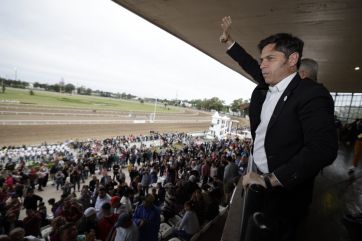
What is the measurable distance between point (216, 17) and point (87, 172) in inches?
458

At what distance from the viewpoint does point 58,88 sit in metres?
123

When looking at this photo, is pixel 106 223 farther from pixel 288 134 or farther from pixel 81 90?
pixel 81 90

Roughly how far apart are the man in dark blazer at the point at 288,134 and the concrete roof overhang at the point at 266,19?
370 centimetres

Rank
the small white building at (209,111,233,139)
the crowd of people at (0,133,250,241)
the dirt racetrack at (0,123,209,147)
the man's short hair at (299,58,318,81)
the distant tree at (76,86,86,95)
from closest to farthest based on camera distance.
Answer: the man's short hair at (299,58,318,81)
the crowd of people at (0,133,250,241)
the dirt racetrack at (0,123,209,147)
the small white building at (209,111,233,139)
the distant tree at (76,86,86,95)

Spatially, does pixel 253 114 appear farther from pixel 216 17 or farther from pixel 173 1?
pixel 216 17

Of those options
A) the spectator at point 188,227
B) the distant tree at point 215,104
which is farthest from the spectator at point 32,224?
the distant tree at point 215,104

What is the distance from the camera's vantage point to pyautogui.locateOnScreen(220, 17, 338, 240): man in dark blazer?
1.16 meters

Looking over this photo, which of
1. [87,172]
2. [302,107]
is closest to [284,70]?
[302,107]

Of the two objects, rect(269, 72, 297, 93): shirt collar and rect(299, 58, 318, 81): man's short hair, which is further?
rect(299, 58, 318, 81): man's short hair

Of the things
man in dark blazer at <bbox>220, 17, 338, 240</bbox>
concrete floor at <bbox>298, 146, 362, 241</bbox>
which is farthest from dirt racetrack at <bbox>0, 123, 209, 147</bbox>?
man in dark blazer at <bbox>220, 17, 338, 240</bbox>

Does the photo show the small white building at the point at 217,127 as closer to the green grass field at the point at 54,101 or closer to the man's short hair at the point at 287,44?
the green grass field at the point at 54,101

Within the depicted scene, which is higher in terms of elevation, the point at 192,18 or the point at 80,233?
the point at 192,18

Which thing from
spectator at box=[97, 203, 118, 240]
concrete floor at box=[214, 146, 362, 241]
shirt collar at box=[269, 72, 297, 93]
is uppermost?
shirt collar at box=[269, 72, 297, 93]

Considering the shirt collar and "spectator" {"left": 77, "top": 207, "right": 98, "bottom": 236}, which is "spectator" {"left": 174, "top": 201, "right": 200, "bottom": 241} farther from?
the shirt collar
